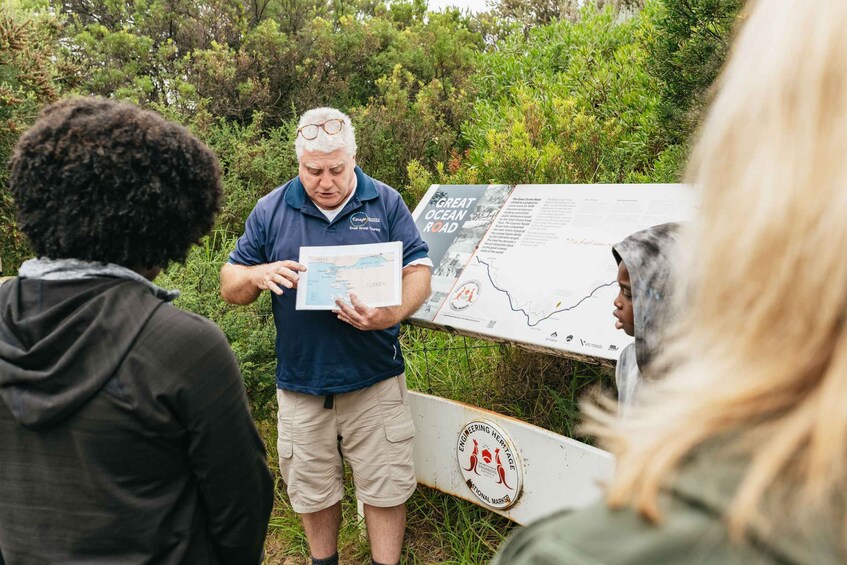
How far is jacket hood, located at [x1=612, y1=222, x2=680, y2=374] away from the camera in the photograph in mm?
2137

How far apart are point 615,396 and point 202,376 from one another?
279 centimetres

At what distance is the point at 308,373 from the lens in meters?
3.43

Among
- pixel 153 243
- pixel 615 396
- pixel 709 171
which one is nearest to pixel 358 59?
pixel 615 396

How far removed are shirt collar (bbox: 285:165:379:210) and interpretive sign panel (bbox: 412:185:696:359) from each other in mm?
636

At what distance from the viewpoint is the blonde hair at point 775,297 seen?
0.70m

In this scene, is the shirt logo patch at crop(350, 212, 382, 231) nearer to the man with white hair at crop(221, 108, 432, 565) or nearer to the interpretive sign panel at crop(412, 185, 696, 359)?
the man with white hair at crop(221, 108, 432, 565)

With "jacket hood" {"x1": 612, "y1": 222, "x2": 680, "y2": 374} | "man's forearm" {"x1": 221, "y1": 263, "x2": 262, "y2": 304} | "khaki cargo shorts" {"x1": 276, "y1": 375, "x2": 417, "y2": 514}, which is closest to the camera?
"jacket hood" {"x1": 612, "y1": 222, "x2": 680, "y2": 374}

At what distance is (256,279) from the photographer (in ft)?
10.9

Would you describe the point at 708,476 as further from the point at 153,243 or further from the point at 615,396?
the point at 615,396

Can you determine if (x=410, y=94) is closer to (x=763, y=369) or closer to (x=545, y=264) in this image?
(x=545, y=264)

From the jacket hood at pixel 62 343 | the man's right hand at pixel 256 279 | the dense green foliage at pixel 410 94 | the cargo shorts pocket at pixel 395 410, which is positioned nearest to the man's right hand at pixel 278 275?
the man's right hand at pixel 256 279

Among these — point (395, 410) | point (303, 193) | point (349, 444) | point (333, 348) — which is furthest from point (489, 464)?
point (303, 193)

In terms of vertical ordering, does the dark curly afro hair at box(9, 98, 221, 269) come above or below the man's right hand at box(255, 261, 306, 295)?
above

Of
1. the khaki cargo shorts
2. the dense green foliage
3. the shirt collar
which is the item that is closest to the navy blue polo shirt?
the shirt collar
